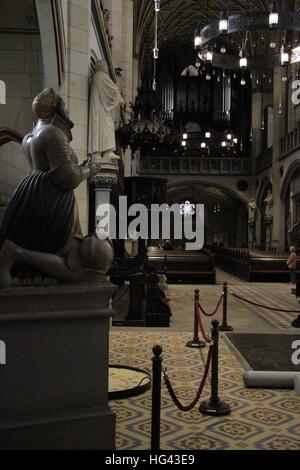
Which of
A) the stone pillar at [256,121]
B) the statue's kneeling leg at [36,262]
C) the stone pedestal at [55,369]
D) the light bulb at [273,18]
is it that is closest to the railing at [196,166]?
the stone pillar at [256,121]

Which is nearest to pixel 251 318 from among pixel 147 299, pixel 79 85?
pixel 147 299

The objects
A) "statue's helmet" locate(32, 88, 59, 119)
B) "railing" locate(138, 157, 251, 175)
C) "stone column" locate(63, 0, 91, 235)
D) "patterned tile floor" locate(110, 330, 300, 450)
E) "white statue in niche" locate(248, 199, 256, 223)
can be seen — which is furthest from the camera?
"railing" locate(138, 157, 251, 175)

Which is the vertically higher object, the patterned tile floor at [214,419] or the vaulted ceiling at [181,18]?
the vaulted ceiling at [181,18]

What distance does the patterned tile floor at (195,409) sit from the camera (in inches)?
152

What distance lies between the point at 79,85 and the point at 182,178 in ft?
84.0

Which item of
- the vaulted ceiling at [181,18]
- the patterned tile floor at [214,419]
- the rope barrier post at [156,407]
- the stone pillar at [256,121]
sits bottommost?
the patterned tile floor at [214,419]

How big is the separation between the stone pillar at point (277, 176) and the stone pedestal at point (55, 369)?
23.5 meters

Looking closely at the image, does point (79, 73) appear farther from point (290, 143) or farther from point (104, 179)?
point (290, 143)

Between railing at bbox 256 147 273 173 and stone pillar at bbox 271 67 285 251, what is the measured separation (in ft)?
4.46

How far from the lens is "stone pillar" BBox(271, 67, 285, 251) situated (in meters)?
26.2

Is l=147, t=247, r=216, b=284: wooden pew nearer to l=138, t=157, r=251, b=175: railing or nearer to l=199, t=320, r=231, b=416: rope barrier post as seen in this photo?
l=199, t=320, r=231, b=416: rope barrier post

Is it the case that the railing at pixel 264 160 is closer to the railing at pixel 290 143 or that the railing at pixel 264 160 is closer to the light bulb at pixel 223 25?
the railing at pixel 290 143

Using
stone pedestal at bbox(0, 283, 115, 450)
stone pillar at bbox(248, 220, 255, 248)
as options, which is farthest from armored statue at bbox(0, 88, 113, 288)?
stone pillar at bbox(248, 220, 255, 248)
